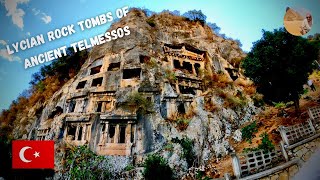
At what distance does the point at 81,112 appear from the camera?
42.2 feet

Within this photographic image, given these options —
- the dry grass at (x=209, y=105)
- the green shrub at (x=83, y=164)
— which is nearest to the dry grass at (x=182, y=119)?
the dry grass at (x=209, y=105)

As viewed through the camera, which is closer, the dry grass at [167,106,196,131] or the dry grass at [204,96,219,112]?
the dry grass at [167,106,196,131]

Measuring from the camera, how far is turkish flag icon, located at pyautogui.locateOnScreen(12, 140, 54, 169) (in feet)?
26.8

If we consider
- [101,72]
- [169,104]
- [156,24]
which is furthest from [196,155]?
[156,24]

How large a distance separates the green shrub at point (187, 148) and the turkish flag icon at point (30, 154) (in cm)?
504

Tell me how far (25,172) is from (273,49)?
983 centimetres

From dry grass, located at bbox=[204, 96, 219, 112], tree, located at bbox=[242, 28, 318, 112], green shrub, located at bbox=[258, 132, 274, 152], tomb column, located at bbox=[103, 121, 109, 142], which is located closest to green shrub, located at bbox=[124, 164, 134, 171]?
tomb column, located at bbox=[103, 121, 109, 142]

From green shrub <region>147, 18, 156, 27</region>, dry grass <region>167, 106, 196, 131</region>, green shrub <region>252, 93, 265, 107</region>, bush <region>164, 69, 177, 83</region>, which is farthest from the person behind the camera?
green shrub <region>147, 18, 156, 27</region>

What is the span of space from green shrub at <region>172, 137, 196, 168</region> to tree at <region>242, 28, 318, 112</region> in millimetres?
3789

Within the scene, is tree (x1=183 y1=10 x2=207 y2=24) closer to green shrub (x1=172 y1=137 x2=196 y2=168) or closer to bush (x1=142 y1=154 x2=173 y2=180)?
green shrub (x1=172 y1=137 x2=196 y2=168)

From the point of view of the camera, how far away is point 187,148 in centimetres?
1093

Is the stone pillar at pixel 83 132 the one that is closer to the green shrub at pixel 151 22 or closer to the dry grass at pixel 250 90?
the dry grass at pixel 250 90

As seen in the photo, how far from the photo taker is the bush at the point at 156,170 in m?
9.05

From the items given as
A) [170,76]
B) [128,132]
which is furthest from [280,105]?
[128,132]
